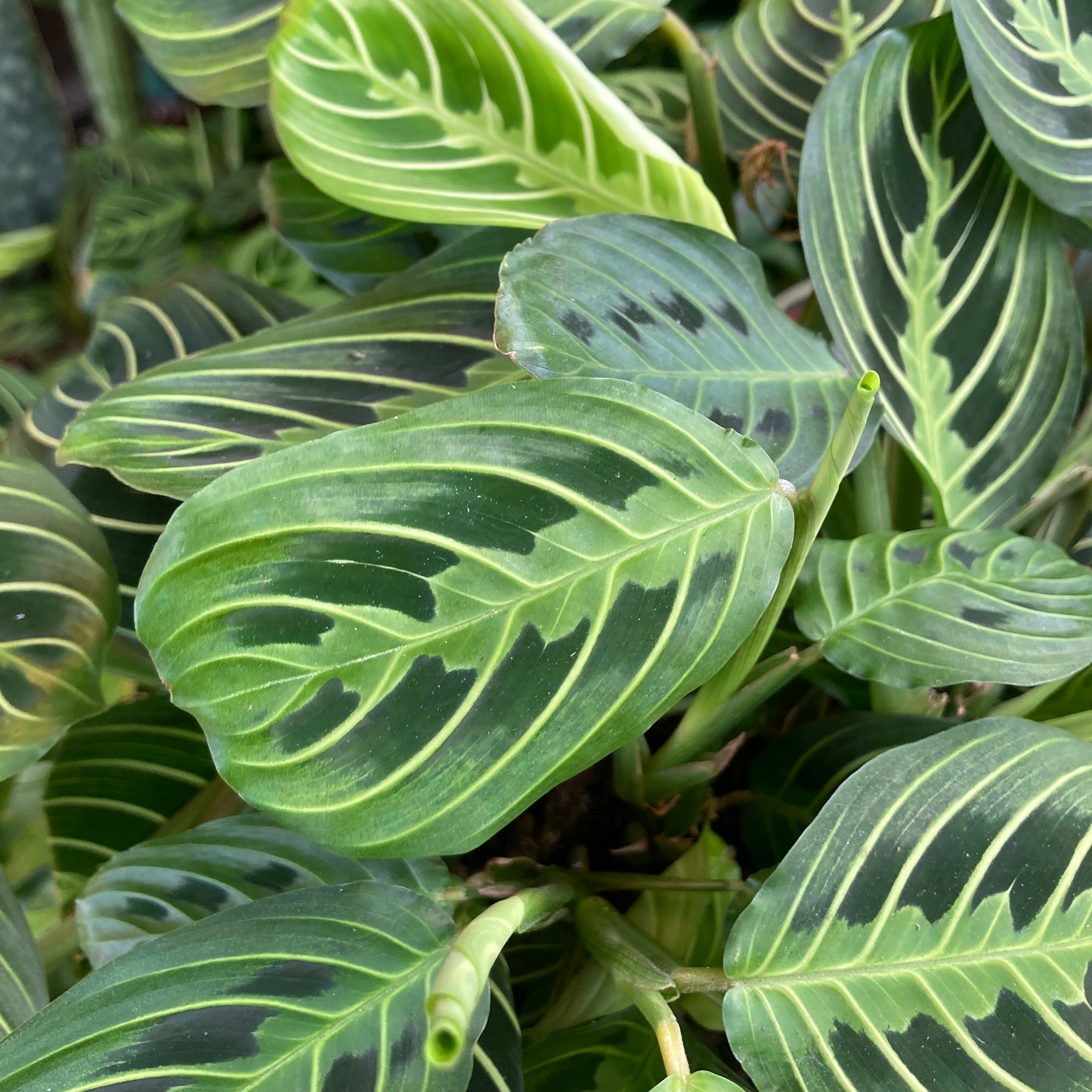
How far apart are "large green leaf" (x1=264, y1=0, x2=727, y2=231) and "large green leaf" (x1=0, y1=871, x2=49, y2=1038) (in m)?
0.51

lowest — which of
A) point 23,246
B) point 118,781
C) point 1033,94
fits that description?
point 118,781

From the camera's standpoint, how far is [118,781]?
0.66 metres

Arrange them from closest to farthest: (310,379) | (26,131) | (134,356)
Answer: (310,379)
(134,356)
(26,131)

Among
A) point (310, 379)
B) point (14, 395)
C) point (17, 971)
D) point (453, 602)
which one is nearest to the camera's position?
point (453, 602)

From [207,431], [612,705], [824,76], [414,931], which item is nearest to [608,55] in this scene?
[824,76]

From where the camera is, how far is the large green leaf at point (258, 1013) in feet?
1.19

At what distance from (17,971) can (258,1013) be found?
0.70 ft

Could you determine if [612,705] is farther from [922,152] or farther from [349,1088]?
[922,152]

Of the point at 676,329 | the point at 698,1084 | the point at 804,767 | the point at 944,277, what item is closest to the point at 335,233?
the point at 676,329

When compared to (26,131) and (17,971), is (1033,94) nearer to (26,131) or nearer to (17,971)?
(17,971)

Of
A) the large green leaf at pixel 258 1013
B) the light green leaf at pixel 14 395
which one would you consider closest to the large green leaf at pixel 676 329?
the large green leaf at pixel 258 1013

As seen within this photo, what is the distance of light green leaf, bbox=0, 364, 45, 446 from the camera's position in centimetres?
85

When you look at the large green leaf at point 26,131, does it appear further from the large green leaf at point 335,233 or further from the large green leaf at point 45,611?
the large green leaf at point 45,611

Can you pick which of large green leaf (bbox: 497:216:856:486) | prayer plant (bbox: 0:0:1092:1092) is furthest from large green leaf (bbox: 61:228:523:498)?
large green leaf (bbox: 497:216:856:486)
